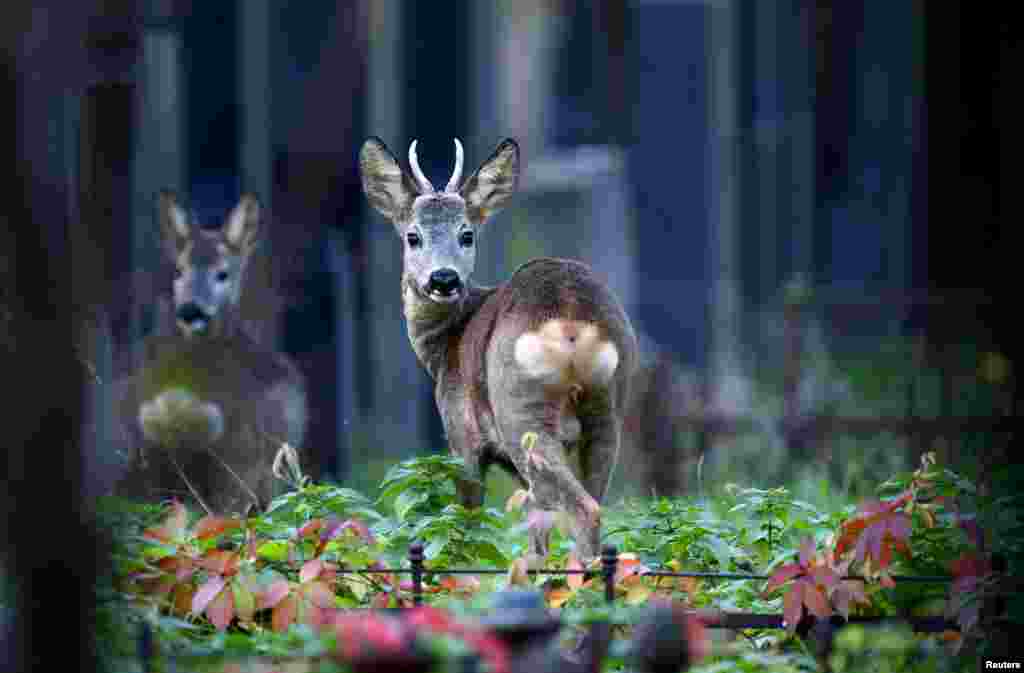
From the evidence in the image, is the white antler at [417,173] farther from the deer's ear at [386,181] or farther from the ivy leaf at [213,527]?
the ivy leaf at [213,527]

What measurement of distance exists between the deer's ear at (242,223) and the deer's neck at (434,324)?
105 inches

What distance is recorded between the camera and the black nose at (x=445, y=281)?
253 inches

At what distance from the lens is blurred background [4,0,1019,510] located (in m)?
11.5

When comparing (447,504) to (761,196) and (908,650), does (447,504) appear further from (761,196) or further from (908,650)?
(761,196)

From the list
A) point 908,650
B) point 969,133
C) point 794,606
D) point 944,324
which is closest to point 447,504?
point 794,606

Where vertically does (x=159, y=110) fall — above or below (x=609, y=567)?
above

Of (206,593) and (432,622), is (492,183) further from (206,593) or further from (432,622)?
(432,622)

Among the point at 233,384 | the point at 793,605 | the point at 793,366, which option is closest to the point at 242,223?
the point at 233,384

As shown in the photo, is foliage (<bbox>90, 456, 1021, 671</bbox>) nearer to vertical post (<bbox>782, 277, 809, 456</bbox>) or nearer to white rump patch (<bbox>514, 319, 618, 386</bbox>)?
white rump patch (<bbox>514, 319, 618, 386</bbox>)

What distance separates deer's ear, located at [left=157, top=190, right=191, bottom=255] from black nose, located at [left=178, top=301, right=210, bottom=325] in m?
0.40

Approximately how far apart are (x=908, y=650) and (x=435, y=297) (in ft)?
8.45

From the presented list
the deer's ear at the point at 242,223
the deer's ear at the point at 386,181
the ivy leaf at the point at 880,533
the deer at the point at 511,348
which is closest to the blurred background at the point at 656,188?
the deer's ear at the point at 242,223

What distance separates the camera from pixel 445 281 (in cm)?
641

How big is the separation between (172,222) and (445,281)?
336 cm
